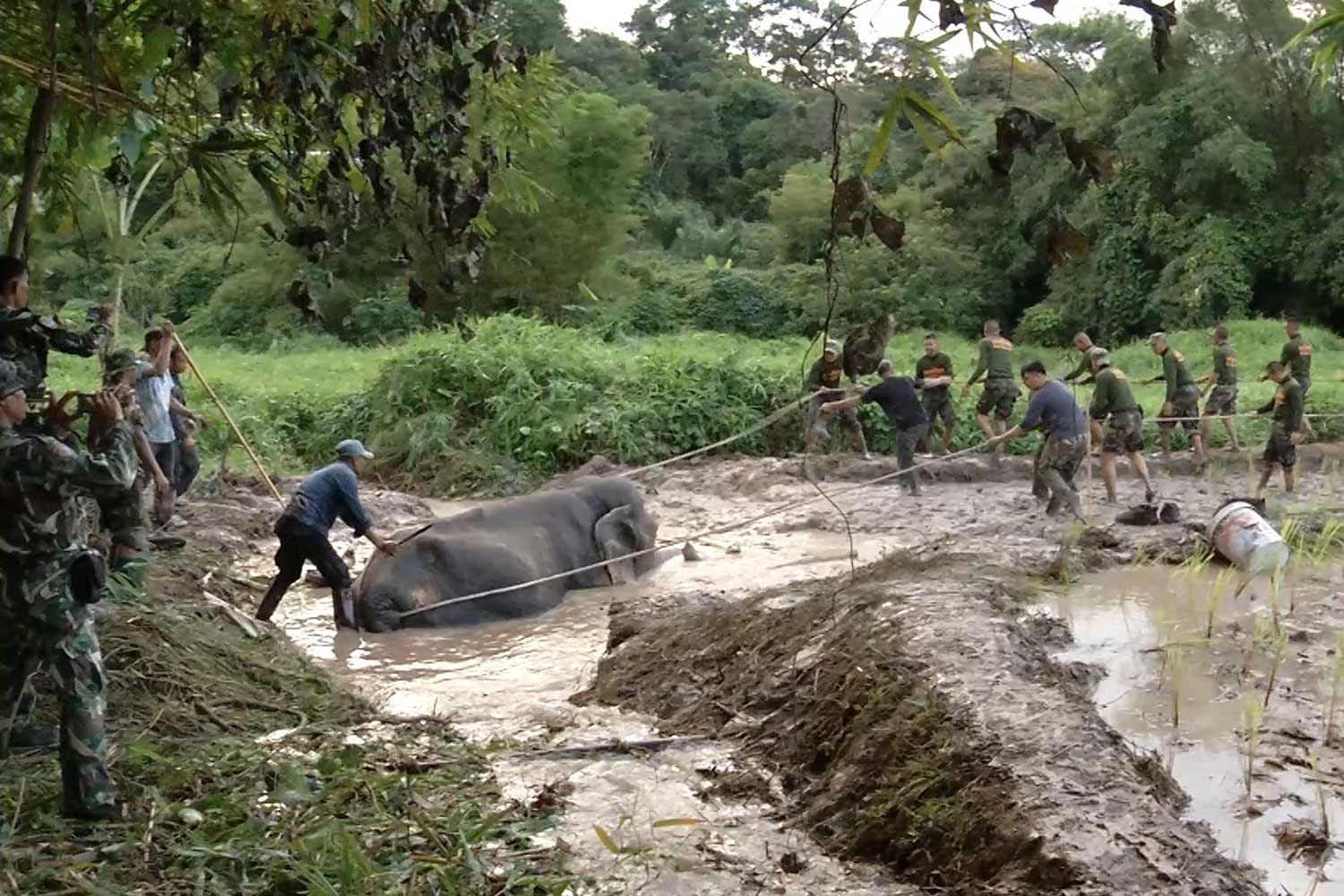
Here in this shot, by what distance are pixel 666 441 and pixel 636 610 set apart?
27.0 feet

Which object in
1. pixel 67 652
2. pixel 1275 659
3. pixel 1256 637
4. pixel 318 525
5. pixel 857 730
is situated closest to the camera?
pixel 67 652

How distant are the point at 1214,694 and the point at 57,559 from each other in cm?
507

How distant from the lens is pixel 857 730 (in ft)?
16.1

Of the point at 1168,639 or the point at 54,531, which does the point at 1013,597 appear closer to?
the point at 1168,639

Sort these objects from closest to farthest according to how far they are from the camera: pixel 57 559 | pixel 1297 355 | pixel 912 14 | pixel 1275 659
Answer: pixel 912 14 < pixel 57 559 < pixel 1275 659 < pixel 1297 355

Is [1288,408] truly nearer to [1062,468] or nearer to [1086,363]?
[1086,363]

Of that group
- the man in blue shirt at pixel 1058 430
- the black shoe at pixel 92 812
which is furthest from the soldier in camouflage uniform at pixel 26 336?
the man in blue shirt at pixel 1058 430

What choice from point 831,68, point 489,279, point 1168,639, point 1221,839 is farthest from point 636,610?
point 489,279

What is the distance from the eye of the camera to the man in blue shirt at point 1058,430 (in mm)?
11055

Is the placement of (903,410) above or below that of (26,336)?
below

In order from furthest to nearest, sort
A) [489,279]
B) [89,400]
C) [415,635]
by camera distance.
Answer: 1. [489,279]
2. [415,635]
3. [89,400]

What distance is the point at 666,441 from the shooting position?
15.6m

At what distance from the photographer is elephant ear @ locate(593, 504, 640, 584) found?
959 centimetres

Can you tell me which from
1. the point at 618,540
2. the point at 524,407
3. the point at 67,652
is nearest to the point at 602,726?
the point at 67,652
